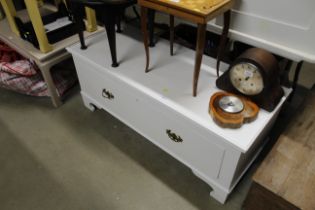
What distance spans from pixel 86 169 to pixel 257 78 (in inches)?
35.8

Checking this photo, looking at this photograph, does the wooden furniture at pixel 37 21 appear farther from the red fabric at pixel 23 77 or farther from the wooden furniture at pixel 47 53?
the red fabric at pixel 23 77

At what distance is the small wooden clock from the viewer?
35.6 inches

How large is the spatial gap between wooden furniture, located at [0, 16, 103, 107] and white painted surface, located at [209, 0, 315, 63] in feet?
3.01

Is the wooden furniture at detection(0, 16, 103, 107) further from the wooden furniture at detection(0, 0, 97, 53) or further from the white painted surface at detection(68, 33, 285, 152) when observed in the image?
the white painted surface at detection(68, 33, 285, 152)

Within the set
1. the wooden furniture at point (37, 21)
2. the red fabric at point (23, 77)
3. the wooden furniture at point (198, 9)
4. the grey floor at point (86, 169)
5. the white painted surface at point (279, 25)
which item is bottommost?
the grey floor at point (86, 169)

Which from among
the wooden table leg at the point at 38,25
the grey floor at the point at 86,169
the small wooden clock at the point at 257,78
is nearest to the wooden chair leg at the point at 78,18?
the wooden table leg at the point at 38,25

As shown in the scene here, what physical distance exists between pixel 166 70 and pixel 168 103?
0.24 m

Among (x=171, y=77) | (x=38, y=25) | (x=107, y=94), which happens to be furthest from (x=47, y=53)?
(x=171, y=77)

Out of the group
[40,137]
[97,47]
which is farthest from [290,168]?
A: [40,137]

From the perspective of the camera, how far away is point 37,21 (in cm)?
132

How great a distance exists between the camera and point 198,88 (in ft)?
3.59

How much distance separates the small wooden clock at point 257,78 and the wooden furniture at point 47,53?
970mm

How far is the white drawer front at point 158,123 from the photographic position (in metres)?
1.02

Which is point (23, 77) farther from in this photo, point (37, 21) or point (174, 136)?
point (174, 136)
